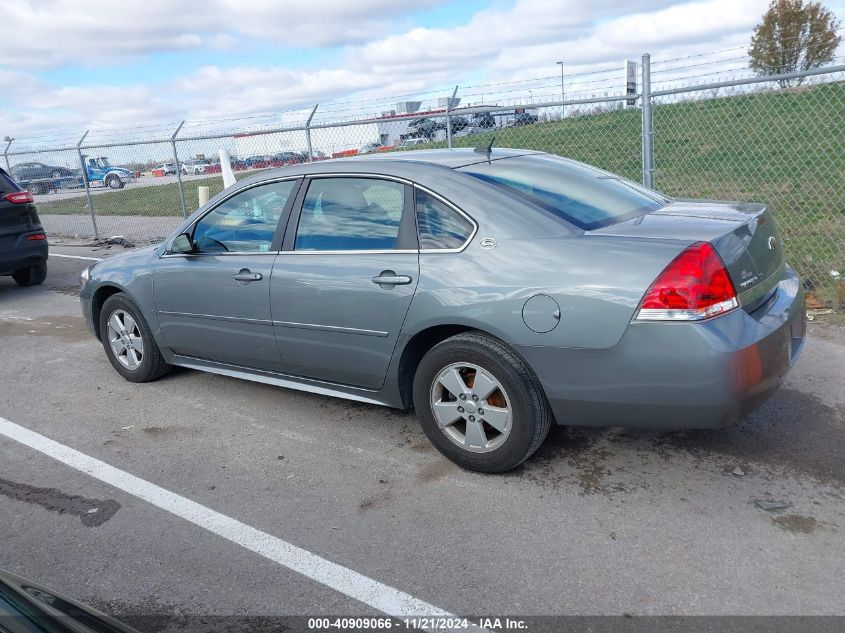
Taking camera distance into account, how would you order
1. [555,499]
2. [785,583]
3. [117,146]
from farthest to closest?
1. [117,146]
2. [555,499]
3. [785,583]

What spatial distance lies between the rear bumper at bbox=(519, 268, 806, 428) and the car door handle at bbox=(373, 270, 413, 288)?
0.74m

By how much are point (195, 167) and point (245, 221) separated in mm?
9207

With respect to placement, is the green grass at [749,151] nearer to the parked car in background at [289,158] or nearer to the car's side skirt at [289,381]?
the parked car in background at [289,158]

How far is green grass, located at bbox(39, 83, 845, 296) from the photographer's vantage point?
868 cm

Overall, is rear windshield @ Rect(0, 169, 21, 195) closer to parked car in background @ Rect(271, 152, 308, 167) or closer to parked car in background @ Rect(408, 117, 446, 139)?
parked car in background @ Rect(271, 152, 308, 167)

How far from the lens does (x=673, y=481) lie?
359 cm

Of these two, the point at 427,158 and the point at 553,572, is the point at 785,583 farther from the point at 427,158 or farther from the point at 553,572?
the point at 427,158

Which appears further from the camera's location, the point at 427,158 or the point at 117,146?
the point at 117,146

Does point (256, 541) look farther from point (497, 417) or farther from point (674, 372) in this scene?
point (674, 372)

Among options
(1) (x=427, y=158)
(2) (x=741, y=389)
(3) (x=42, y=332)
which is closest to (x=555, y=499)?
(2) (x=741, y=389)

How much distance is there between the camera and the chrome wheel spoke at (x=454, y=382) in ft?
12.0

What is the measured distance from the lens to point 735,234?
11.1 feet

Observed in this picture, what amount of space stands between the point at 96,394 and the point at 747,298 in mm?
4402

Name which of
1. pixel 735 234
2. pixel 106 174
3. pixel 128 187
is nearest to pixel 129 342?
pixel 735 234
